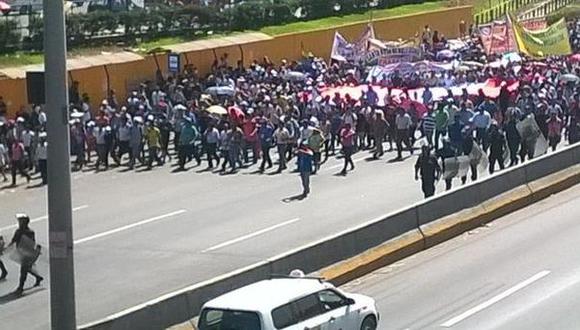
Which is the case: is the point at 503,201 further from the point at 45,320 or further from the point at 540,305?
the point at 45,320

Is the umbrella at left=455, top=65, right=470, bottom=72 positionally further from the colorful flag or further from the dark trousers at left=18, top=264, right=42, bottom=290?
the dark trousers at left=18, top=264, right=42, bottom=290

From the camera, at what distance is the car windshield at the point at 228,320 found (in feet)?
53.9

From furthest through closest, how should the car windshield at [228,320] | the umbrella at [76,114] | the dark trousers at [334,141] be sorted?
the dark trousers at [334,141]
the umbrella at [76,114]
the car windshield at [228,320]

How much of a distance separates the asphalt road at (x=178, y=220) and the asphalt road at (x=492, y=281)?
264 centimetres

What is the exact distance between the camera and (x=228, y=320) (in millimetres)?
16578

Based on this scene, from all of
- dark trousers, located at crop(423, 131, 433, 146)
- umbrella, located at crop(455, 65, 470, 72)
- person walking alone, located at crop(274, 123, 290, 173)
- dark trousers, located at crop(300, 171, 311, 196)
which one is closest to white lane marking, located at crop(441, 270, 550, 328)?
dark trousers, located at crop(300, 171, 311, 196)

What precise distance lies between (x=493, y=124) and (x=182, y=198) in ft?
25.2

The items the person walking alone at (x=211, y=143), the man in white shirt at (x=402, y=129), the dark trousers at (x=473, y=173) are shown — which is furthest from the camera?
the man in white shirt at (x=402, y=129)

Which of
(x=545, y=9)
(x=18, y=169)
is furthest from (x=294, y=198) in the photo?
(x=545, y=9)

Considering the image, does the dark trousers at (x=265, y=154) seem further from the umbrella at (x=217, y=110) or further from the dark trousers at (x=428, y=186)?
the dark trousers at (x=428, y=186)

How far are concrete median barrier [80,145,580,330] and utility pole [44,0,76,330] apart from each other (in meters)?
0.58

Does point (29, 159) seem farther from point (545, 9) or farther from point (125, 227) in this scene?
point (545, 9)

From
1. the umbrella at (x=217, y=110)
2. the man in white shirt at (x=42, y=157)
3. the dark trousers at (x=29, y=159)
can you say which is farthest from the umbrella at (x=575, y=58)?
the man in white shirt at (x=42, y=157)

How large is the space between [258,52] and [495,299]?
107ft
